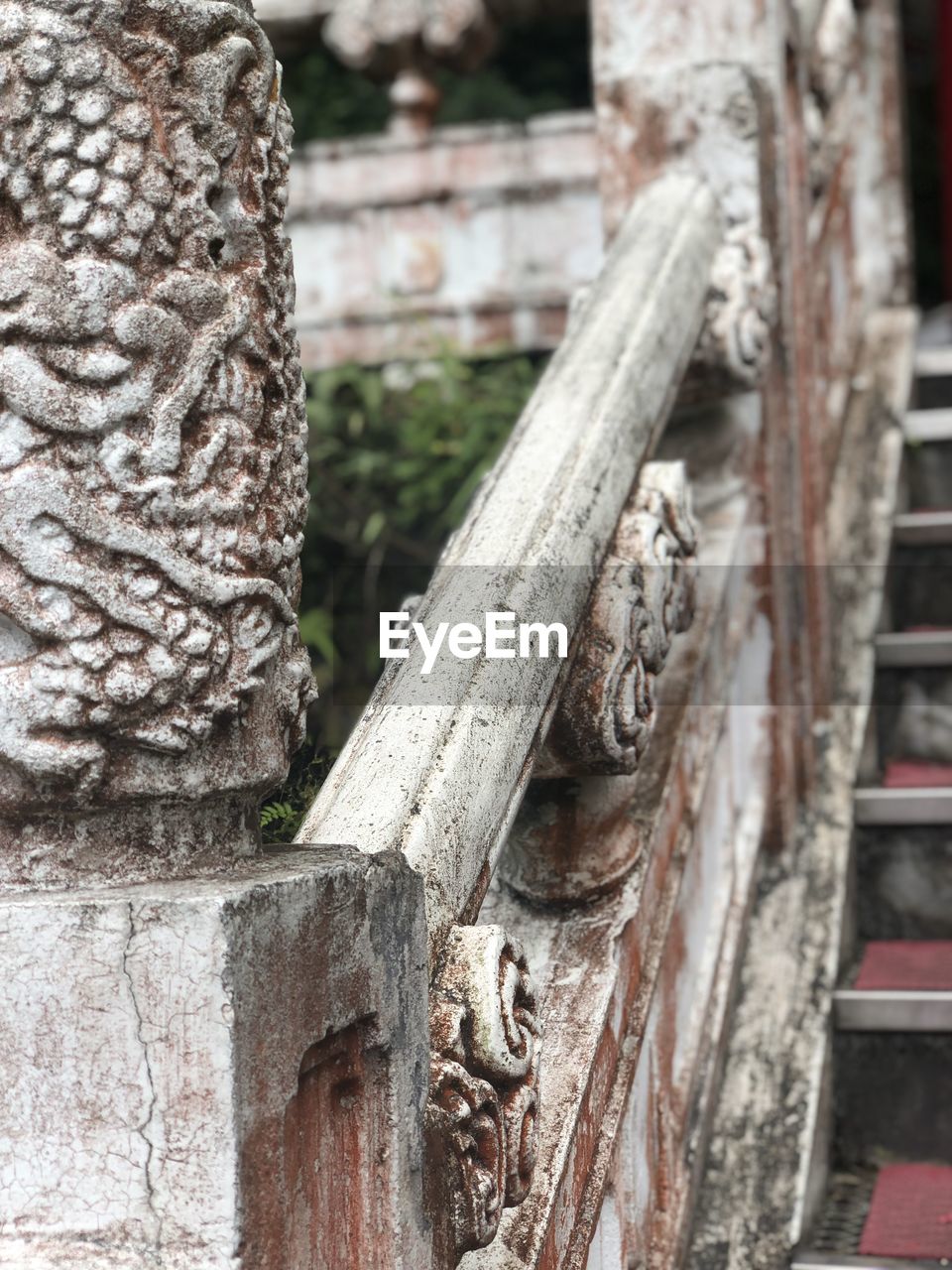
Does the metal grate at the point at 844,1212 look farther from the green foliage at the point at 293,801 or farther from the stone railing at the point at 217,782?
the green foliage at the point at 293,801

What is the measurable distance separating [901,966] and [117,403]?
7.37 ft

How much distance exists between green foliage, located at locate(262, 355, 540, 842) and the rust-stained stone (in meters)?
2.94

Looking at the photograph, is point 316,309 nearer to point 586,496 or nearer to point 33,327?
point 586,496

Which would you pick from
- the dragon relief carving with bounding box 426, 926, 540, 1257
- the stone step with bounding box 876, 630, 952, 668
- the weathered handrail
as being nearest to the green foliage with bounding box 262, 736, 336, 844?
the weathered handrail

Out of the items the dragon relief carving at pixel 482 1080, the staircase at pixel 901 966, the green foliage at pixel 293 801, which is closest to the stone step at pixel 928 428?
the staircase at pixel 901 966

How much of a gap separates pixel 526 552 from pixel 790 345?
5.35ft

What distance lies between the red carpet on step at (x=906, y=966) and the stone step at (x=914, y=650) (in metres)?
0.65

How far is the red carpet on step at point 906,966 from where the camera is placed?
120 inches

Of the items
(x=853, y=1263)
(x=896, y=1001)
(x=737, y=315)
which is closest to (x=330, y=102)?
(x=737, y=315)

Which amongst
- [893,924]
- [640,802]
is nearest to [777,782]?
[893,924]

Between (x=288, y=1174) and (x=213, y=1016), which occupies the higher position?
(x=213, y=1016)

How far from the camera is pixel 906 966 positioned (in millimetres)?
3174

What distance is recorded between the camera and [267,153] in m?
1.45

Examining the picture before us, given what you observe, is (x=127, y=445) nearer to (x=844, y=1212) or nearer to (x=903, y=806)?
(x=844, y=1212)
